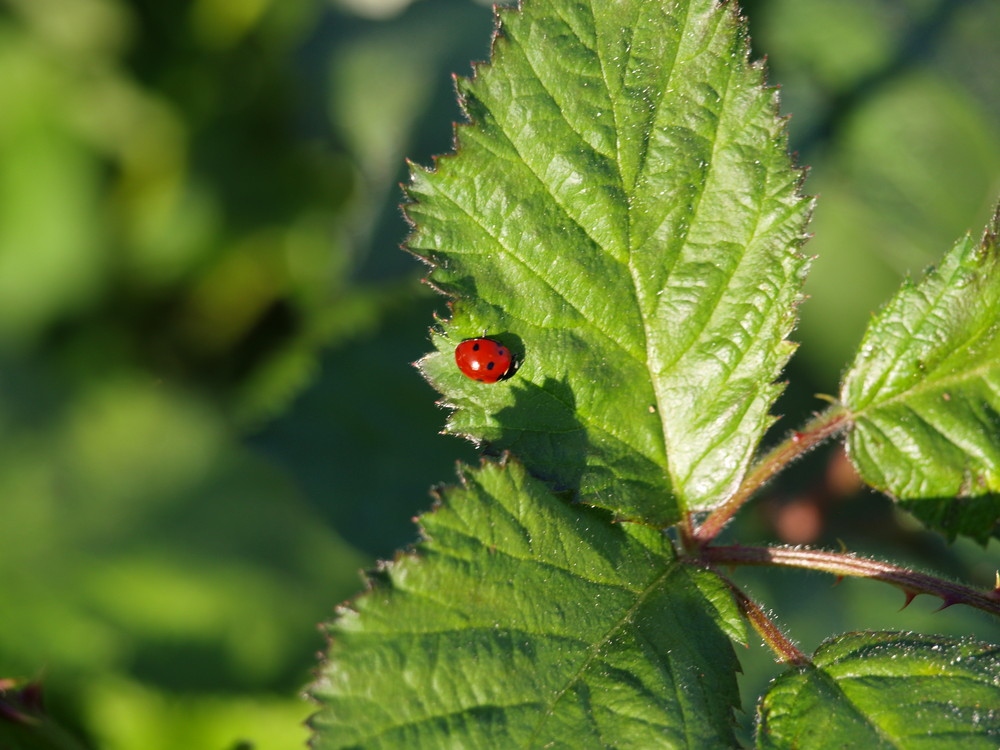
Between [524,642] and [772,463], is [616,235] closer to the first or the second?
[772,463]

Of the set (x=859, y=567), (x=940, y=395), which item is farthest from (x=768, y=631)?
(x=940, y=395)

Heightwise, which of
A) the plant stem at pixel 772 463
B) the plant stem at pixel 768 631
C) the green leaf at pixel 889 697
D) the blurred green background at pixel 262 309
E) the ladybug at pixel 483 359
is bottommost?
the green leaf at pixel 889 697

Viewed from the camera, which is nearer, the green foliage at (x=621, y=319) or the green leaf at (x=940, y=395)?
the green foliage at (x=621, y=319)

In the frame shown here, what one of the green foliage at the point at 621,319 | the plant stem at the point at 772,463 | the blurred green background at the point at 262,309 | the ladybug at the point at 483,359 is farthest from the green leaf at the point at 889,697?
the blurred green background at the point at 262,309

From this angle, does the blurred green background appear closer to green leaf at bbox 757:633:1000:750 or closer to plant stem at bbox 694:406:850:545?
plant stem at bbox 694:406:850:545

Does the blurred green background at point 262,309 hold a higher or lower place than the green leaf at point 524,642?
higher

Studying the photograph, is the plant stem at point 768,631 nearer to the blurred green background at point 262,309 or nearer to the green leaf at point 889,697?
the green leaf at point 889,697

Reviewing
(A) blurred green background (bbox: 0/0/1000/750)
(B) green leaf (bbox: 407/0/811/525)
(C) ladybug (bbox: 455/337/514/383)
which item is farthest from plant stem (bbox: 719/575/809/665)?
(A) blurred green background (bbox: 0/0/1000/750)
